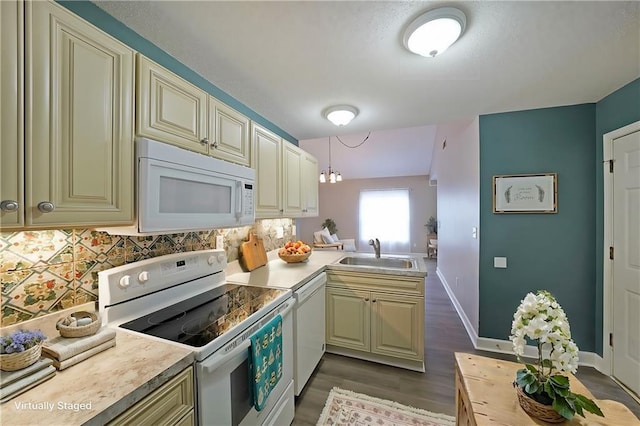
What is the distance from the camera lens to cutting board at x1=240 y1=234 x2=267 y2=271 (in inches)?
85.5

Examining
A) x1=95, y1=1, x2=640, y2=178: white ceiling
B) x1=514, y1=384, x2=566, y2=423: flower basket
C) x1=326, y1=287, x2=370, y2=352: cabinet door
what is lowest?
x1=326, y1=287, x2=370, y2=352: cabinet door

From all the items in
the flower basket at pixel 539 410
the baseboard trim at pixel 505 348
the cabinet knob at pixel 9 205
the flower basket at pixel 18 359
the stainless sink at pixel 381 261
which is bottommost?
the baseboard trim at pixel 505 348

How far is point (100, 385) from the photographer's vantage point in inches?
29.8

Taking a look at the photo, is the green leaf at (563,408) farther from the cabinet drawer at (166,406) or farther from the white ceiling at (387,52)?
the white ceiling at (387,52)

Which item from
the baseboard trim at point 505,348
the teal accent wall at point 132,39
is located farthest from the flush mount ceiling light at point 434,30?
the baseboard trim at point 505,348

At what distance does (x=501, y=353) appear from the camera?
97.5 inches

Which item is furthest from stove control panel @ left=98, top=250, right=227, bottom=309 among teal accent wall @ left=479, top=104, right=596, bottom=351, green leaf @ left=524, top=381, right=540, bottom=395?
teal accent wall @ left=479, top=104, right=596, bottom=351

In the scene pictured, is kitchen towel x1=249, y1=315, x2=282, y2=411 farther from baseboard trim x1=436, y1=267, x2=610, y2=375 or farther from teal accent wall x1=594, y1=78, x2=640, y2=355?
teal accent wall x1=594, y1=78, x2=640, y2=355

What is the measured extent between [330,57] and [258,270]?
1.80m

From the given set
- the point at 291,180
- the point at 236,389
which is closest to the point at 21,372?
the point at 236,389

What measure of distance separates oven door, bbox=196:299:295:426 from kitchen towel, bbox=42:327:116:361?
372mm

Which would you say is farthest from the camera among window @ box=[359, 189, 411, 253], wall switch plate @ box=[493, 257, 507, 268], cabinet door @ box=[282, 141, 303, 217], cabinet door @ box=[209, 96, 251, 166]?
window @ box=[359, 189, 411, 253]

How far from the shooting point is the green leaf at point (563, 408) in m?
0.81

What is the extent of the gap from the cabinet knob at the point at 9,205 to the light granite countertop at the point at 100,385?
0.54m
